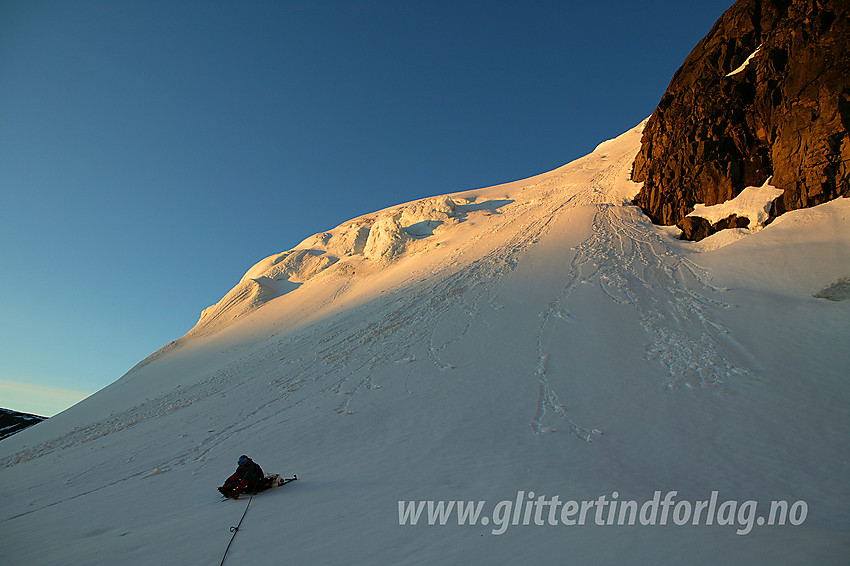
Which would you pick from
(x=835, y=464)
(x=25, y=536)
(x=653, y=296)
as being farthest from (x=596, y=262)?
(x=25, y=536)

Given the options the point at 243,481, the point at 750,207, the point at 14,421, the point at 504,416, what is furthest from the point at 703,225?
the point at 14,421

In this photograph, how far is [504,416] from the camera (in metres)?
10.2

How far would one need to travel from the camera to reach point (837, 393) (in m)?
9.62

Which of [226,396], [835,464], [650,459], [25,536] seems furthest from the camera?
[226,396]

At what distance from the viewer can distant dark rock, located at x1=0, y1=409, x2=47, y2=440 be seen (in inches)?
1838

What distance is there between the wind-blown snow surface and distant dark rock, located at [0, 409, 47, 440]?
3818 cm

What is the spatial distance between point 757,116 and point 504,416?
853 inches

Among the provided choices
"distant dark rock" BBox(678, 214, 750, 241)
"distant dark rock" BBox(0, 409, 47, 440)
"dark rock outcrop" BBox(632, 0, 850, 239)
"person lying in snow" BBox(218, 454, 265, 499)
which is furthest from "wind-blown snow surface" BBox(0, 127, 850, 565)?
"distant dark rock" BBox(0, 409, 47, 440)

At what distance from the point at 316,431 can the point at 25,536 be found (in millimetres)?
5546

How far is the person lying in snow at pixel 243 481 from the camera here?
6.66 metres

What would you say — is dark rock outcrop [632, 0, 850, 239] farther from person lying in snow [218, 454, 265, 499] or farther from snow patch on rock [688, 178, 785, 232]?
person lying in snow [218, 454, 265, 499]

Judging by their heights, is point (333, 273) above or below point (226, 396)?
above

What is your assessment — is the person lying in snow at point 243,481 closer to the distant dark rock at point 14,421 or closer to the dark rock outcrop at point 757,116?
the dark rock outcrop at point 757,116

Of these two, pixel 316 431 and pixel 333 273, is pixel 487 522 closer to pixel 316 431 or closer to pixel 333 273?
pixel 316 431
